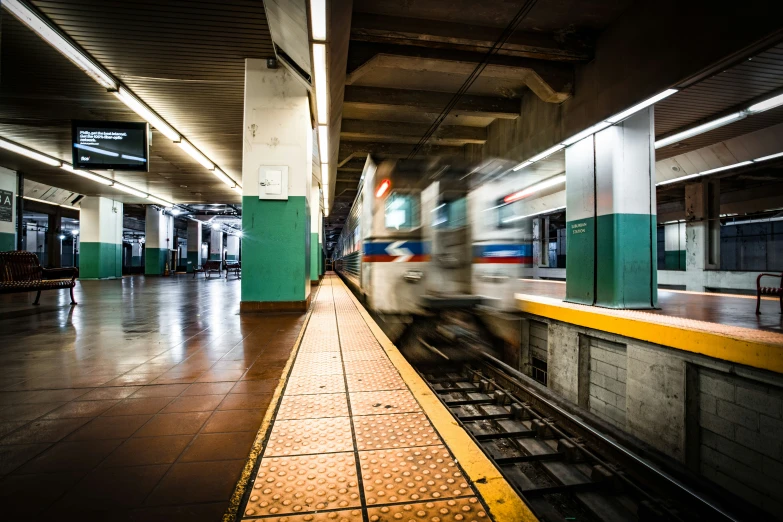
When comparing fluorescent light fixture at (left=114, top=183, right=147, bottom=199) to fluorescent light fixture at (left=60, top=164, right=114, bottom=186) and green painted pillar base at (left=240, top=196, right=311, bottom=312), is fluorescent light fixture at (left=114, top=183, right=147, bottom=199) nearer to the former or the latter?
fluorescent light fixture at (left=60, top=164, right=114, bottom=186)

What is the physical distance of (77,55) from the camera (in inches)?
244

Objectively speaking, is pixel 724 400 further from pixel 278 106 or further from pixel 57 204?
pixel 57 204

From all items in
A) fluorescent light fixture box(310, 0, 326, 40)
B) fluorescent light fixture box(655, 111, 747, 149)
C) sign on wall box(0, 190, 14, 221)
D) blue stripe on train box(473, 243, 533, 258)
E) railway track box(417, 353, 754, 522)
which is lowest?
railway track box(417, 353, 754, 522)

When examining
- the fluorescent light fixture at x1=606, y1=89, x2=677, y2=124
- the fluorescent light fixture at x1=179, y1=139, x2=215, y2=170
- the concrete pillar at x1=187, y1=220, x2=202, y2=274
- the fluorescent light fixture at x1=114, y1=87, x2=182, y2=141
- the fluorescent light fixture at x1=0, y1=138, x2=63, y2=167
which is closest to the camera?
the fluorescent light fixture at x1=606, y1=89, x2=677, y2=124

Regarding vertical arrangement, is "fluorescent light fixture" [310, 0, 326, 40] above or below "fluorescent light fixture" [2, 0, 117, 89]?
below

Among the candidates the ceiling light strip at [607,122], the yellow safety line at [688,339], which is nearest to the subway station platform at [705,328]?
the yellow safety line at [688,339]

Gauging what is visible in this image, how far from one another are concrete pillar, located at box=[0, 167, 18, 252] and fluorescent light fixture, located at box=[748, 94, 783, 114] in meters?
20.8

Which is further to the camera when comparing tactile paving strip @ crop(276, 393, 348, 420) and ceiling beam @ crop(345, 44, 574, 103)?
ceiling beam @ crop(345, 44, 574, 103)

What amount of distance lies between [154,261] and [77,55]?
20.8 m

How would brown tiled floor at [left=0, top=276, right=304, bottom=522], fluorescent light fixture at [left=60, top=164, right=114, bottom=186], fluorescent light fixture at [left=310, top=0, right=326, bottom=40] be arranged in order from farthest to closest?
fluorescent light fixture at [left=60, top=164, right=114, bottom=186] < fluorescent light fixture at [left=310, top=0, right=326, bottom=40] < brown tiled floor at [left=0, top=276, right=304, bottom=522]

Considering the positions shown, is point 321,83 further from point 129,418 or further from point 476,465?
point 476,465

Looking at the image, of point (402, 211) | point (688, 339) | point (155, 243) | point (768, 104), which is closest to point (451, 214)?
point (402, 211)

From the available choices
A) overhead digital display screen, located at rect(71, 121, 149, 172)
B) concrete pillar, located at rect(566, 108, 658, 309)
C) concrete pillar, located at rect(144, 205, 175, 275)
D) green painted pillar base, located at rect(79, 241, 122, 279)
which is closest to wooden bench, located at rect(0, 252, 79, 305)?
overhead digital display screen, located at rect(71, 121, 149, 172)

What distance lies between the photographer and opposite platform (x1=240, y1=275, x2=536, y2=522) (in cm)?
139
